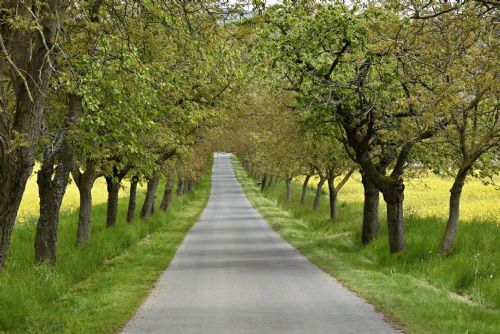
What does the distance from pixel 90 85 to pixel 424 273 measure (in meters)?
9.37

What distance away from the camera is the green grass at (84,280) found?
10656 mm

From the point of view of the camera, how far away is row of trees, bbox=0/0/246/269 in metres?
8.70

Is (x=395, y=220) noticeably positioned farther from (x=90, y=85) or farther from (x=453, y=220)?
(x=90, y=85)

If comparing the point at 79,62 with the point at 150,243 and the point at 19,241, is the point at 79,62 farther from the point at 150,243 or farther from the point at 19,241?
the point at 150,243

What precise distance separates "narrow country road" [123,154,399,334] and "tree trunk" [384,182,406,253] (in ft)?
8.75

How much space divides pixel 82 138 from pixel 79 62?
1787 mm

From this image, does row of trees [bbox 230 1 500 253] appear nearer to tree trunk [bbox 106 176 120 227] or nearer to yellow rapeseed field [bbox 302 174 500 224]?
yellow rapeseed field [bbox 302 174 500 224]

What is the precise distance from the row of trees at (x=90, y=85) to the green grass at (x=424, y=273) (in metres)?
5.39

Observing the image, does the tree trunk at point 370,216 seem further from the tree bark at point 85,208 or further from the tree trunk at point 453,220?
the tree bark at point 85,208

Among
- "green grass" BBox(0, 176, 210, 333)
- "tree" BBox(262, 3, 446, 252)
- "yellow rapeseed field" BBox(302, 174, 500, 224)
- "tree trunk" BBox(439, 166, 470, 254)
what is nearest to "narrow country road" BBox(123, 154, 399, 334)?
"green grass" BBox(0, 176, 210, 333)

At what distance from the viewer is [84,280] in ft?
53.4

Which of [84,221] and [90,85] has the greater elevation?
[90,85]

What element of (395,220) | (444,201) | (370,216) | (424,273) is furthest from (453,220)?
(444,201)

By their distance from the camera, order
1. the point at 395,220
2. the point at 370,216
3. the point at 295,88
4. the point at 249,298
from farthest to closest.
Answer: the point at 370,216, the point at 395,220, the point at 295,88, the point at 249,298
